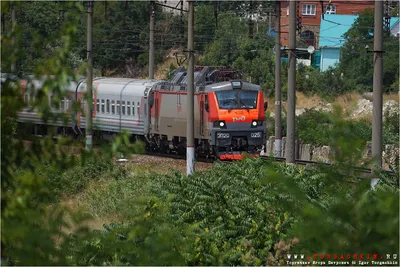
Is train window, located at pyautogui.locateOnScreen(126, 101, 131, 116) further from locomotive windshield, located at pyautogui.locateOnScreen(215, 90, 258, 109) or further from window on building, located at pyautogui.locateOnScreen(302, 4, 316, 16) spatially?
window on building, located at pyautogui.locateOnScreen(302, 4, 316, 16)

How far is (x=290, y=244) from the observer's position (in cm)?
1139

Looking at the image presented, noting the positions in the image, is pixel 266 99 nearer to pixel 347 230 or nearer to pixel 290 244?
pixel 290 244

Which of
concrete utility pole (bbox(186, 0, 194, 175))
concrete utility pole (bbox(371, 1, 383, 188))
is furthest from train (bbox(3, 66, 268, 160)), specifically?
concrete utility pole (bbox(371, 1, 383, 188))

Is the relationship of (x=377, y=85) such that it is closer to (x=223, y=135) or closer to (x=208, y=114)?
(x=223, y=135)

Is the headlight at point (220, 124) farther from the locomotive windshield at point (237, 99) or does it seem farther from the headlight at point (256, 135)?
the headlight at point (256, 135)

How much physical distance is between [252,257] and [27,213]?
246 inches

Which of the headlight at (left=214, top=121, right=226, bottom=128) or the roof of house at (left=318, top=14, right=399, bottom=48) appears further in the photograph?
the roof of house at (left=318, top=14, right=399, bottom=48)

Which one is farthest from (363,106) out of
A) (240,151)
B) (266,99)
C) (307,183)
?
(307,183)

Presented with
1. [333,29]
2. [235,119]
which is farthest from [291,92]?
[333,29]

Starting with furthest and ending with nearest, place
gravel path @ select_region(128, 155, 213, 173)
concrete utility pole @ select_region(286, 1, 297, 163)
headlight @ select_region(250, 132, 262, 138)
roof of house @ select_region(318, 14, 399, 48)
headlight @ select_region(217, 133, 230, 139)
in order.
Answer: roof of house @ select_region(318, 14, 399, 48)
headlight @ select_region(250, 132, 262, 138)
headlight @ select_region(217, 133, 230, 139)
gravel path @ select_region(128, 155, 213, 173)
concrete utility pole @ select_region(286, 1, 297, 163)

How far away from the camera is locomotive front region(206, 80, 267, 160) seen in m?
28.5

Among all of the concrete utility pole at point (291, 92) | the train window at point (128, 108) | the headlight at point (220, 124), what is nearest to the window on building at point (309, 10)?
the train window at point (128, 108)

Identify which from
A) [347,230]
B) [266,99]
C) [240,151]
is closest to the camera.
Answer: [347,230]

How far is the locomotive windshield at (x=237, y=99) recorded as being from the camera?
28641 millimetres
